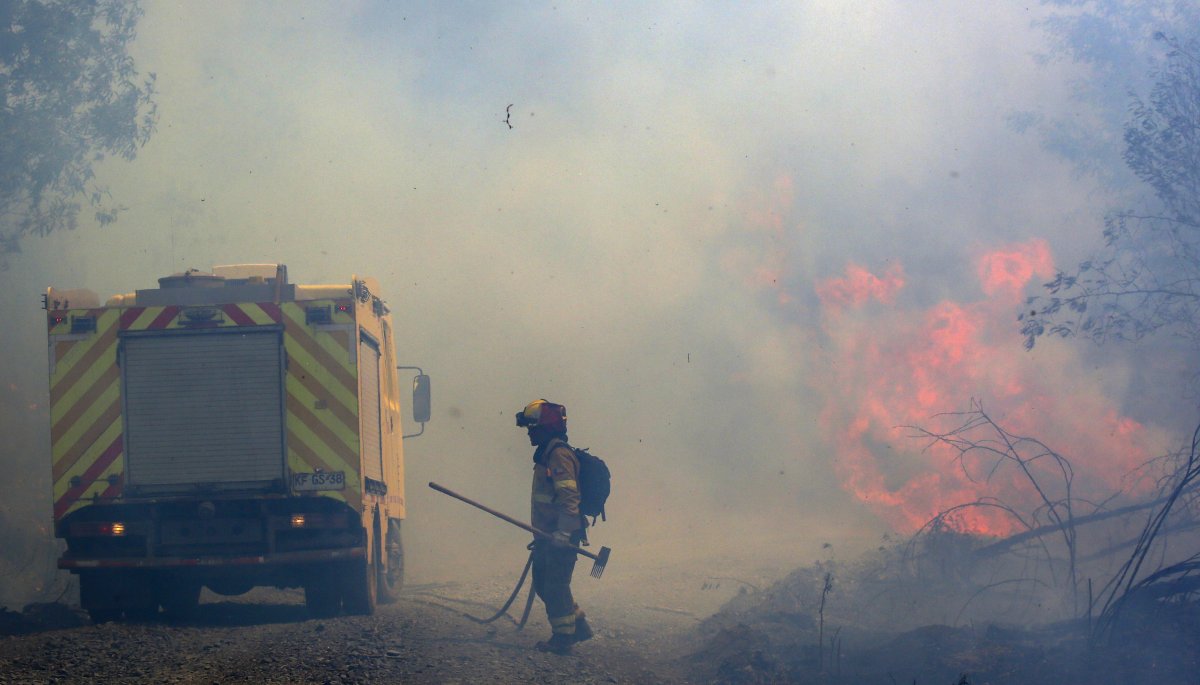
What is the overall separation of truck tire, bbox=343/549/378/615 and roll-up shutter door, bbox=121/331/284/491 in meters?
1.06

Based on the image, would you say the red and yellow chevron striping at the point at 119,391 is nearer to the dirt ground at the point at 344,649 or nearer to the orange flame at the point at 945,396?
the dirt ground at the point at 344,649

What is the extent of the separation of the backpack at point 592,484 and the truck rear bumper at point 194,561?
6.98 feet

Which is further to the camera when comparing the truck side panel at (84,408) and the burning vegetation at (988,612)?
Answer: the truck side panel at (84,408)

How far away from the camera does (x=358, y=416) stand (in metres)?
8.56

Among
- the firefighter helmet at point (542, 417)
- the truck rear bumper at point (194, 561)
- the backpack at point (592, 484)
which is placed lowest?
→ the truck rear bumper at point (194, 561)

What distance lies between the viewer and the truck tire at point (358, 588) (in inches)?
337

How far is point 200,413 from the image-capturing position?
833 cm

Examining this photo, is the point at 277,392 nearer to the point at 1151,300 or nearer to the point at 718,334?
the point at 1151,300

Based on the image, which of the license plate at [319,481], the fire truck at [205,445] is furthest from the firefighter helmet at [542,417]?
the license plate at [319,481]

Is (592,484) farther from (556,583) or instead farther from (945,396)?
(945,396)

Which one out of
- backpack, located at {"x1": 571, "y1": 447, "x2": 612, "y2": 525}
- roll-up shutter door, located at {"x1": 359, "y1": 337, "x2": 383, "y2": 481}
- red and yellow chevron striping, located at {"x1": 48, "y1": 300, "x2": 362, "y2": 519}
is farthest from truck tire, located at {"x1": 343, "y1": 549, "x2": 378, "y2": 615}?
backpack, located at {"x1": 571, "y1": 447, "x2": 612, "y2": 525}

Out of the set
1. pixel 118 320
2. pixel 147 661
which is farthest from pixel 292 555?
pixel 118 320

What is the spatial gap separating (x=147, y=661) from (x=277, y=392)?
2.64 meters

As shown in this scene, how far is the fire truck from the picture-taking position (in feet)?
26.8
